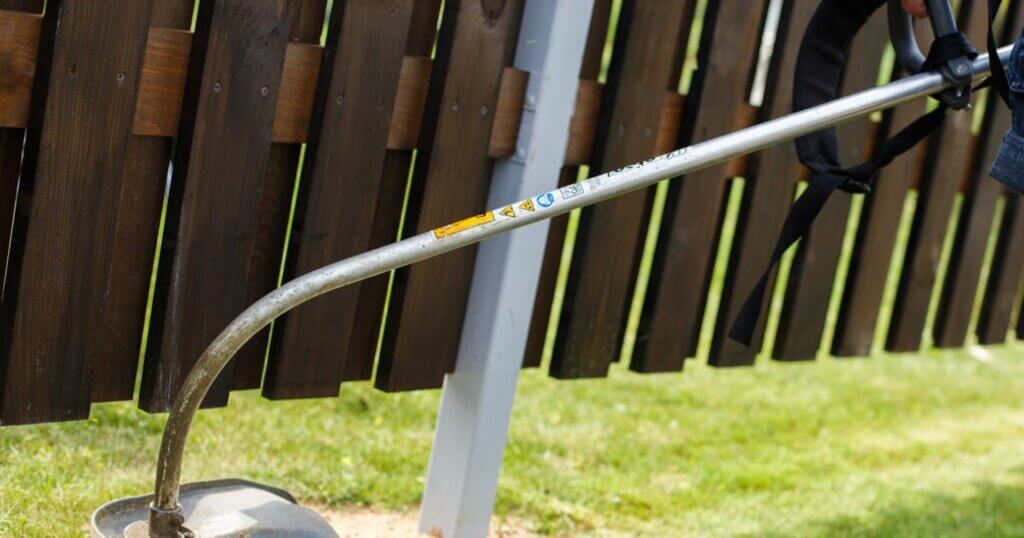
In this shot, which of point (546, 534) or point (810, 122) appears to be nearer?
point (810, 122)

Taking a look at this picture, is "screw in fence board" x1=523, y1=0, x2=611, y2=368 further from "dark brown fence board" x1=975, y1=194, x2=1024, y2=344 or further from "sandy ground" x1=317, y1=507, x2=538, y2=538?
"dark brown fence board" x1=975, y1=194, x2=1024, y2=344

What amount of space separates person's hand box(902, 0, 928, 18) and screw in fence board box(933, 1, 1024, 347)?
1.67 meters

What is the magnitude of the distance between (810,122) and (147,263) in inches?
50.5

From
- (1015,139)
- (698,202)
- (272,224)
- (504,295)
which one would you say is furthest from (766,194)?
(272,224)

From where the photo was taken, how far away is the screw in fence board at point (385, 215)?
260 centimetres

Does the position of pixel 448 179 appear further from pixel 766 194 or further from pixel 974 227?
pixel 974 227

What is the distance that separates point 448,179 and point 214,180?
0.55 m

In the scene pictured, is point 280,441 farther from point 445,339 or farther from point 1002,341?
point 1002,341

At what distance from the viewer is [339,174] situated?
97.7 inches

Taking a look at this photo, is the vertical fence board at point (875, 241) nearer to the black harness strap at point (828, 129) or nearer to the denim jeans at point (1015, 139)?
the black harness strap at point (828, 129)

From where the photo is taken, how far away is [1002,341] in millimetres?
4320

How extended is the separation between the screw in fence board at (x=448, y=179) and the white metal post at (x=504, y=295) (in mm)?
48

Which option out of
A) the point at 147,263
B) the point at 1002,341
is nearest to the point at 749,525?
the point at 1002,341

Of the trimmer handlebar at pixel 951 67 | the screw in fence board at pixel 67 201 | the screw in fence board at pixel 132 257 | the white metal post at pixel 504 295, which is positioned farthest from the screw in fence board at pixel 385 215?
the trimmer handlebar at pixel 951 67
